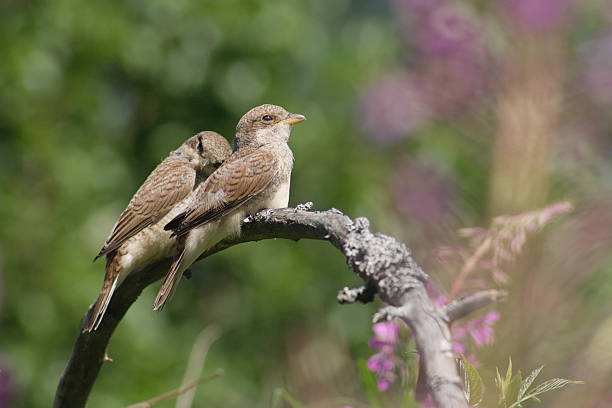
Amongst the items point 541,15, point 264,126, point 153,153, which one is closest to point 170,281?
point 264,126

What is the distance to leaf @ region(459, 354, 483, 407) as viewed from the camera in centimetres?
91

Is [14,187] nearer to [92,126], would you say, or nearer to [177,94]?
[92,126]

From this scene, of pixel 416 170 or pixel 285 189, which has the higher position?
pixel 285 189

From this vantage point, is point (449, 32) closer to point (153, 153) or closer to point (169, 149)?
point (169, 149)

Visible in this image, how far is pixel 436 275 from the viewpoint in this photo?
102cm

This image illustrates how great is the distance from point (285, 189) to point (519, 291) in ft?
8.65

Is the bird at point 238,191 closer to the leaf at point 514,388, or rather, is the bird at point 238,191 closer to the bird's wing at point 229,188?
the bird's wing at point 229,188

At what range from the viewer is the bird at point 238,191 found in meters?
2.80

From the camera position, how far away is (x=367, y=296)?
1253mm

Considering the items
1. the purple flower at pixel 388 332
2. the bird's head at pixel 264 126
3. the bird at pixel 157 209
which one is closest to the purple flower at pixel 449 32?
the purple flower at pixel 388 332

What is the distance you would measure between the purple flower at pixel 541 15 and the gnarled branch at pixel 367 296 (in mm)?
283

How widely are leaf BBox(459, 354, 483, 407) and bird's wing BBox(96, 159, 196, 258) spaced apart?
3.16 m

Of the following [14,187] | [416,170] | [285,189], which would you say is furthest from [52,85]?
[416,170]

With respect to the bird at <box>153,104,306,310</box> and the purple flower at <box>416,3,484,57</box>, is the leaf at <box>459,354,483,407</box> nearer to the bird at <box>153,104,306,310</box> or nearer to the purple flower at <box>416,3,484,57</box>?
the purple flower at <box>416,3,484,57</box>
